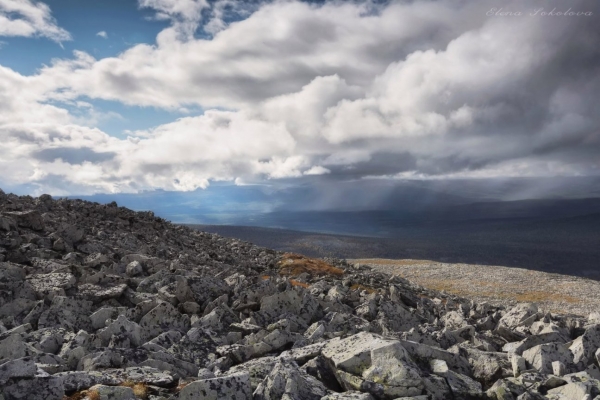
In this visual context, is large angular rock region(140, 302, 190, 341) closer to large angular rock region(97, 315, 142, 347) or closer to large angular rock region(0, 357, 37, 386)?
large angular rock region(97, 315, 142, 347)

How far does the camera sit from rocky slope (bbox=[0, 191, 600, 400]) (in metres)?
7.88

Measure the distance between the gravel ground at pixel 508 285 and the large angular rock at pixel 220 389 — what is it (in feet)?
211

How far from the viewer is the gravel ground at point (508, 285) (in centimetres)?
7088

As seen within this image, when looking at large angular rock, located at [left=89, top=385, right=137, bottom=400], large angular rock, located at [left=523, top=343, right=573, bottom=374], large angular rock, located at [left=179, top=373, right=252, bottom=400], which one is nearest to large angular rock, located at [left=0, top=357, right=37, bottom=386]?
large angular rock, located at [left=89, top=385, right=137, bottom=400]

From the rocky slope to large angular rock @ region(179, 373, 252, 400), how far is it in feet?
0.06

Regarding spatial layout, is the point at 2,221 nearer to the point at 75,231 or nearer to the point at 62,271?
the point at 75,231

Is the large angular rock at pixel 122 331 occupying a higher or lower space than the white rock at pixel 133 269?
lower

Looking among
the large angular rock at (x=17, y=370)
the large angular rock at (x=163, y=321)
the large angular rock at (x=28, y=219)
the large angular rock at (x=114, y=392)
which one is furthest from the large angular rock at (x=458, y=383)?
the large angular rock at (x=28, y=219)

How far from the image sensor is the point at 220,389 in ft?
24.8

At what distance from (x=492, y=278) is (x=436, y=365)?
91.4 metres

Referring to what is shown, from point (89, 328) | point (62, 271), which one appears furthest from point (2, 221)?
point (89, 328)

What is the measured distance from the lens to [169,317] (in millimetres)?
13070

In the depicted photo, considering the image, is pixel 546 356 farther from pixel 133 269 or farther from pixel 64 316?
pixel 133 269

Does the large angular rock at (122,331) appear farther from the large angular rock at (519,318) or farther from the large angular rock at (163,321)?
the large angular rock at (519,318)
